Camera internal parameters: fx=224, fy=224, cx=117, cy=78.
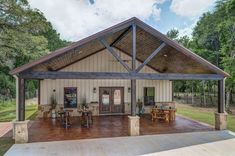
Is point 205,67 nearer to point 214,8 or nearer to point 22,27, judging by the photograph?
point 22,27

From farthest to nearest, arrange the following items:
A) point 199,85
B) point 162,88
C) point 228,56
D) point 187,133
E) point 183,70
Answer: point 199,85 < point 228,56 < point 162,88 < point 183,70 < point 187,133

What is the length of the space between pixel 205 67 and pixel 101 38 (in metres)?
5.20

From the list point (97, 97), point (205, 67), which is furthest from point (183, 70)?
point (97, 97)

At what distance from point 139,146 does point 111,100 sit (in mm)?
7905

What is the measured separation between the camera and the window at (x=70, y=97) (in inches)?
606

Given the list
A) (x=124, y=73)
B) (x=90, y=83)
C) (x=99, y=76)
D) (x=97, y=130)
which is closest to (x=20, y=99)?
(x=99, y=76)

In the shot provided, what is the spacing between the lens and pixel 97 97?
51.7 ft

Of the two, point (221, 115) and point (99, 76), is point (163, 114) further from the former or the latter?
point (99, 76)

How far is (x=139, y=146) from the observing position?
27.4 ft

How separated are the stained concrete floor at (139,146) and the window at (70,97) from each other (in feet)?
22.0

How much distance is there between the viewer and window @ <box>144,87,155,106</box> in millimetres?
16734

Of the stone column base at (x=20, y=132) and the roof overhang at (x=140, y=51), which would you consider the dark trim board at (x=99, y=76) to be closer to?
the roof overhang at (x=140, y=51)

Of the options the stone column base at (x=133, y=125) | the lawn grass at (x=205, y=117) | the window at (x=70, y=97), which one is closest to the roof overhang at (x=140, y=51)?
the window at (x=70, y=97)

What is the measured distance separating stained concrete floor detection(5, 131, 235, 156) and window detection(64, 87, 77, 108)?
6.69m
